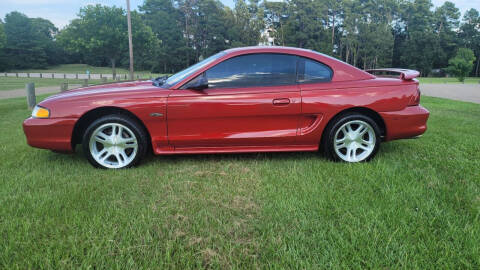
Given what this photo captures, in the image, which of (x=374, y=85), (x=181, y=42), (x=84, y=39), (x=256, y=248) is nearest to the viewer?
(x=256, y=248)

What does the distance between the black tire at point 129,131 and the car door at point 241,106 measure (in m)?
0.33

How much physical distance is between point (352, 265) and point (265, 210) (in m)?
0.79

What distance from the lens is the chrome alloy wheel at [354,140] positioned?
3.50m

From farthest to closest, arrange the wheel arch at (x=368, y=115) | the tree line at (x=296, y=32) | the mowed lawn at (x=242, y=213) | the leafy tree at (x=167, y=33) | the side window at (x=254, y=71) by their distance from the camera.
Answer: the leafy tree at (x=167, y=33)
the tree line at (x=296, y=32)
the wheel arch at (x=368, y=115)
the side window at (x=254, y=71)
the mowed lawn at (x=242, y=213)

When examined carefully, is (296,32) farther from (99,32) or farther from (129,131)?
(129,131)

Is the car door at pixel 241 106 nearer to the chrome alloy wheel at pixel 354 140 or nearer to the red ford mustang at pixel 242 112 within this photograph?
the red ford mustang at pixel 242 112

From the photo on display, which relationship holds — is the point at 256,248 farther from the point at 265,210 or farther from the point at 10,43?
the point at 10,43

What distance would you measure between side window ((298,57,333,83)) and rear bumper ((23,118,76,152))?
2637 mm

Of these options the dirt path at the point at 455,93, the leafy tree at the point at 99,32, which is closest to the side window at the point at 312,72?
the dirt path at the point at 455,93

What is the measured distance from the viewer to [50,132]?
3270mm

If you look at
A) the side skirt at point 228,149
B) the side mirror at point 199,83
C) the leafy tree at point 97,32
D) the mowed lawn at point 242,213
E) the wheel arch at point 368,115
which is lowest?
the mowed lawn at point 242,213

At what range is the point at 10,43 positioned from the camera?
206 feet

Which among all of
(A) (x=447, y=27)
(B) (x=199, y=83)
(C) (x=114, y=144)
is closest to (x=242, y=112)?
(B) (x=199, y=83)

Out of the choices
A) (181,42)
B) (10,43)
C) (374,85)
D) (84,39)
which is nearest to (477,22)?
(181,42)
